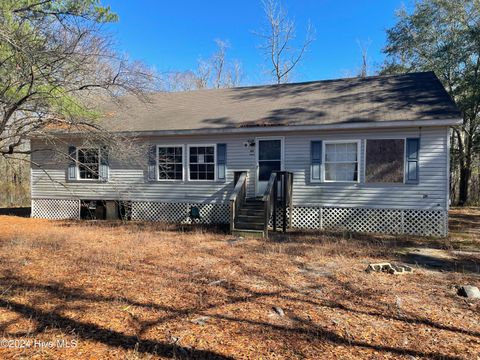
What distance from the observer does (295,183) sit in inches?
410

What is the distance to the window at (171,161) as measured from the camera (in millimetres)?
11469

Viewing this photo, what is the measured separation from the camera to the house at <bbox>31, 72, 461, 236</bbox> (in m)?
9.25

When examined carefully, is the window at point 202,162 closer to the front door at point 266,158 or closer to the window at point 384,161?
the front door at point 266,158

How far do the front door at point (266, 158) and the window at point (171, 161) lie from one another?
8.89ft

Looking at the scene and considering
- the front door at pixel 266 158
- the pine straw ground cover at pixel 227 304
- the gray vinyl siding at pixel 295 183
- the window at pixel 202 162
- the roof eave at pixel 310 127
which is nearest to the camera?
the pine straw ground cover at pixel 227 304

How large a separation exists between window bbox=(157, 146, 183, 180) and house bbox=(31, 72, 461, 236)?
36 millimetres

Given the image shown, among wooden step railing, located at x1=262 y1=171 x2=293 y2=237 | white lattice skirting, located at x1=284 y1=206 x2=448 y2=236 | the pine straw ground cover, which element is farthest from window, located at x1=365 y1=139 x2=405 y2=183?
the pine straw ground cover

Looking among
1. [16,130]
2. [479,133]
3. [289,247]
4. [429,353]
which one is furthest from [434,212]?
[16,130]

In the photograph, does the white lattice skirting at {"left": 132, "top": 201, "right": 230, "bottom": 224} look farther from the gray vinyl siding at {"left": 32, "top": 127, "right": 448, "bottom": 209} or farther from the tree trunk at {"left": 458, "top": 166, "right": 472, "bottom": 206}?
the tree trunk at {"left": 458, "top": 166, "right": 472, "bottom": 206}

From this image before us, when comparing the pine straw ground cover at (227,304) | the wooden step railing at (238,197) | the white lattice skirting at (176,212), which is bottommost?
the pine straw ground cover at (227,304)

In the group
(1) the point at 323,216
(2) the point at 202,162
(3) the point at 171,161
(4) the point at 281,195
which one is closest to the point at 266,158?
(4) the point at 281,195

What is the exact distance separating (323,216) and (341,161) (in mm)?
1750

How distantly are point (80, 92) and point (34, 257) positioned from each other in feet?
11.5

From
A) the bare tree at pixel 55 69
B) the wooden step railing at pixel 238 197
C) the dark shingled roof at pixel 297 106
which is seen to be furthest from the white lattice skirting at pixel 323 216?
the bare tree at pixel 55 69
